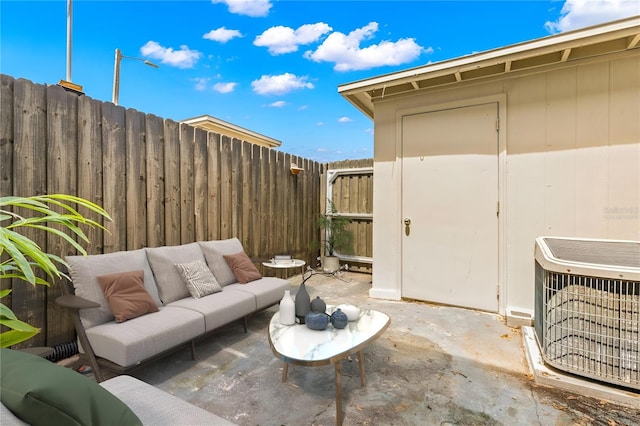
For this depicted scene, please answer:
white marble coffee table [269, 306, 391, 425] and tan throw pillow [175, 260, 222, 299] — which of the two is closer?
white marble coffee table [269, 306, 391, 425]

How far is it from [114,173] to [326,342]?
2.45 meters

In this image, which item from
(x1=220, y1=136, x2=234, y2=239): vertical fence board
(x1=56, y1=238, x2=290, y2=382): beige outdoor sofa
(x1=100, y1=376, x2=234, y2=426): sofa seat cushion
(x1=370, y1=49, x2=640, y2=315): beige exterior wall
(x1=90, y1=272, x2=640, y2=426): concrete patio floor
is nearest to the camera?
(x1=100, y1=376, x2=234, y2=426): sofa seat cushion

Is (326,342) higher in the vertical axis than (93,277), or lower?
lower

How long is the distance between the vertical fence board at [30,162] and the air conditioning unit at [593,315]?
3811 millimetres

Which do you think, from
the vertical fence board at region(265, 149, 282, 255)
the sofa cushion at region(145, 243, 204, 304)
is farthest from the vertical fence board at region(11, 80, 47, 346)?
the vertical fence board at region(265, 149, 282, 255)

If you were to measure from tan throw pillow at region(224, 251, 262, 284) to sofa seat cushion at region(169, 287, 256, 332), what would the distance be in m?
0.35

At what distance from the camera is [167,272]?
2.74m

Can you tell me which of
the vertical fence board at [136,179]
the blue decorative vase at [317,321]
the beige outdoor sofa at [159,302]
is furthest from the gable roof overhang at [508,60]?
the blue decorative vase at [317,321]

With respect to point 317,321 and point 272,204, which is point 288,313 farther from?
point 272,204

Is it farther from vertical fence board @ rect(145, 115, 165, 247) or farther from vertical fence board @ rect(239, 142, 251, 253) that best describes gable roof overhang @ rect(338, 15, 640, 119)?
vertical fence board @ rect(145, 115, 165, 247)

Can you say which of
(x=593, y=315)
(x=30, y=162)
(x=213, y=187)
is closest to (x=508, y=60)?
(x=593, y=315)

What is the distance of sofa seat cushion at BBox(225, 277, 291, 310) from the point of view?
299cm

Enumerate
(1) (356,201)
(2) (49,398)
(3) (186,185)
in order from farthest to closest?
(1) (356,201), (3) (186,185), (2) (49,398)

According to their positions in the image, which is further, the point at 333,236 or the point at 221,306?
the point at 333,236
